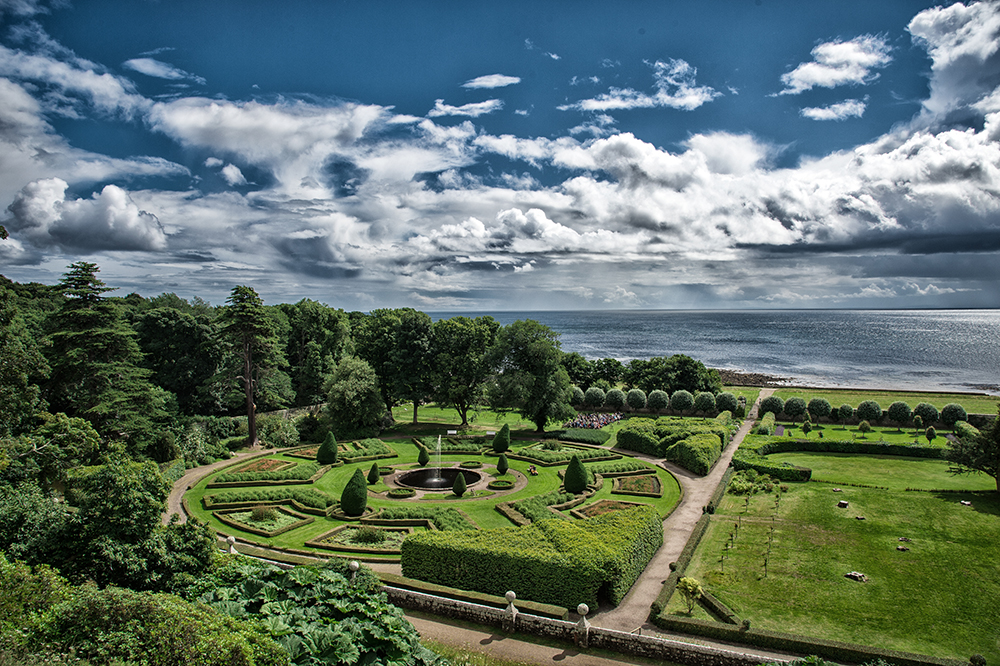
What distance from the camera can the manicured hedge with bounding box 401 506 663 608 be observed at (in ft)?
60.1

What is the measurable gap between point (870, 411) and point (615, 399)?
24374 millimetres

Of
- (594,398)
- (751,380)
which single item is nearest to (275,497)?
(594,398)

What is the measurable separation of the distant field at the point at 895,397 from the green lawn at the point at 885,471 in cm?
2019

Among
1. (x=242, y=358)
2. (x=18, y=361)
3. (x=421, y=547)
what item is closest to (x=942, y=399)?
(x=421, y=547)

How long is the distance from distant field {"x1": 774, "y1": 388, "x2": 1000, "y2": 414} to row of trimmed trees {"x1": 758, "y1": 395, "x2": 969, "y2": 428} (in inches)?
216

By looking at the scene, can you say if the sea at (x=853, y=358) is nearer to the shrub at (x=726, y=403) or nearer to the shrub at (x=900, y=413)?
the shrub at (x=726, y=403)

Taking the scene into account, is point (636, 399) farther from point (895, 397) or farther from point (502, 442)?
point (895, 397)

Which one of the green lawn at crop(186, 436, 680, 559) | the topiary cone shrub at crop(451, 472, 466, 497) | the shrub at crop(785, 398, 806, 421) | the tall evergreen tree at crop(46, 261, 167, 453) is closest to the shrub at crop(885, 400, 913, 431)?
the shrub at crop(785, 398, 806, 421)

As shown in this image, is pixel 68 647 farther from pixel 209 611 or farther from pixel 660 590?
pixel 660 590

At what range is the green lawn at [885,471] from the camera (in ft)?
105

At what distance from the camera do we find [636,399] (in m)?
59.3

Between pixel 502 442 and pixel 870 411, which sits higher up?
pixel 870 411

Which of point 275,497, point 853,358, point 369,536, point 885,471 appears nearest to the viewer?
point 369,536

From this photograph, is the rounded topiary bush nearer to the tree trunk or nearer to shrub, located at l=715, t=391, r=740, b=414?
the tree trunk
